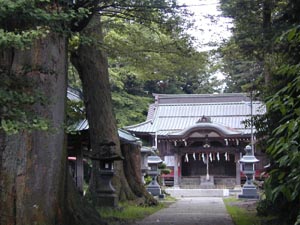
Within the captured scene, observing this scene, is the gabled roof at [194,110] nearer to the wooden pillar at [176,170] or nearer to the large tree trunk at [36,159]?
the wooden pillar at [176,170]

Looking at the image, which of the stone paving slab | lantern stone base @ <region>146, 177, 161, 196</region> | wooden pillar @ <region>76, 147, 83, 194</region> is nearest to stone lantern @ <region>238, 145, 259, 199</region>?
lantern stone base @ <region>146, 177, 161, 196</region>

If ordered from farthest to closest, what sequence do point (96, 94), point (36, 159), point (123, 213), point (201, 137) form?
point (201, 137), point (96, 94), point (123, 213), point (36, 159)

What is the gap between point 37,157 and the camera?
20.9ft

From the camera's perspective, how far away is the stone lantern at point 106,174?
13219mm

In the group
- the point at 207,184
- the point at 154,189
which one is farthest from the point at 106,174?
the point at 207,184

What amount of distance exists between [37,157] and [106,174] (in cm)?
724

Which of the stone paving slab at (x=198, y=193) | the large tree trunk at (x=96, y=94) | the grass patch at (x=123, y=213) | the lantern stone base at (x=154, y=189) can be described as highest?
the large tree trunk at (x=96, y=94)

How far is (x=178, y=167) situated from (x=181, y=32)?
74.7ft

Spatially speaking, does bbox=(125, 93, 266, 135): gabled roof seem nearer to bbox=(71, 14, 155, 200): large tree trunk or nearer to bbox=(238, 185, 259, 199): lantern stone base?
bbox=(238, 185, 259, 199): lantern stone base

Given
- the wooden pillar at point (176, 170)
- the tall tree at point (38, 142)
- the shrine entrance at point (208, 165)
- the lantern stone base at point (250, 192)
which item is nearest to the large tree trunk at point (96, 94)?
the tall tree at point (38, 142)

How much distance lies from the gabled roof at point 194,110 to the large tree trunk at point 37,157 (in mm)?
28488

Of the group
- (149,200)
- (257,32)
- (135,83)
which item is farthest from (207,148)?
(257,32)

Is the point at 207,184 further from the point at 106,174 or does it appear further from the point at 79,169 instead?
the point at 106,174

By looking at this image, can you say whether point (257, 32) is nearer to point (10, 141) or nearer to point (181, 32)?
point (181, 32)
